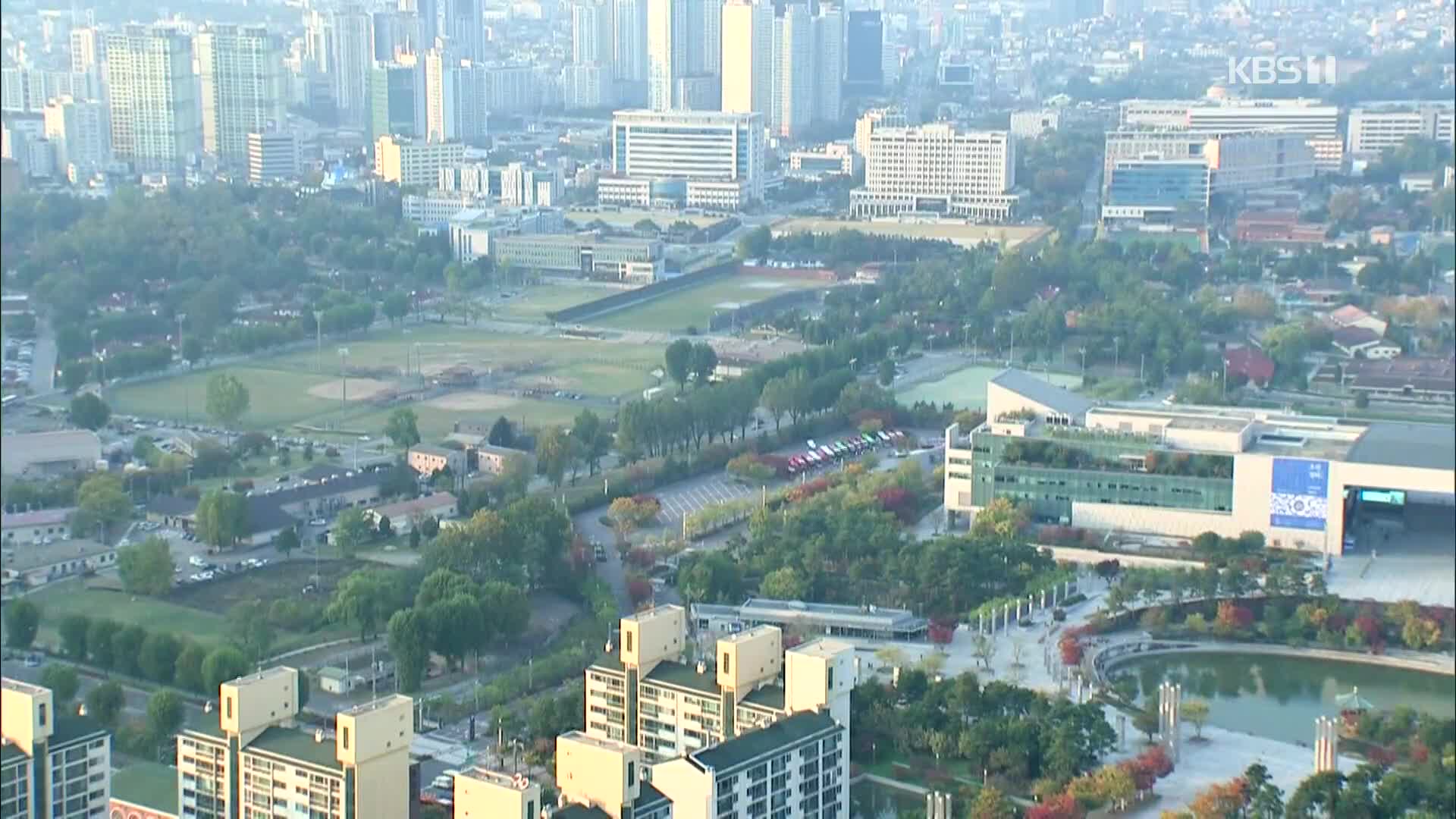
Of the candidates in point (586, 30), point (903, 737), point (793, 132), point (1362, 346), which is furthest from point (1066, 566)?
point (793, 132)

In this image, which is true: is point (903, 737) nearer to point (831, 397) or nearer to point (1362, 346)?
point (831, 397)

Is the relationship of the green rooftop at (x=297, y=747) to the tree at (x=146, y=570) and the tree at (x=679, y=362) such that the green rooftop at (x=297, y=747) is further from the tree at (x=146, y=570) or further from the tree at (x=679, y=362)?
the tree at (x=679, y=362)

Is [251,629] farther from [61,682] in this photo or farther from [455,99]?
[455,99]

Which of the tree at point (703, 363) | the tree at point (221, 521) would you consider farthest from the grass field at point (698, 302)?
the tree at point (221, 521)

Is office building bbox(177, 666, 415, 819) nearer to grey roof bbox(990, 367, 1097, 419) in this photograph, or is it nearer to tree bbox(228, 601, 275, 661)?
tree bbox(228, 601, 275, 661)

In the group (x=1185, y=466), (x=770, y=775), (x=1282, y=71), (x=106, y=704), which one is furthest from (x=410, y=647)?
(x=1282, y=71)

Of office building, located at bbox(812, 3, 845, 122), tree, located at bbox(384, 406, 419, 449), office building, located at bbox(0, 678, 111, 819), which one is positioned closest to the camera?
office building, located at bbox(0, 678, 111, 819)

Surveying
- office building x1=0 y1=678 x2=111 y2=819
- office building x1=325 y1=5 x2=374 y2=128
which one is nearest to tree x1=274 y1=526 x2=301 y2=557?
office building x1=0 y1=678 x2=111 y2=819
